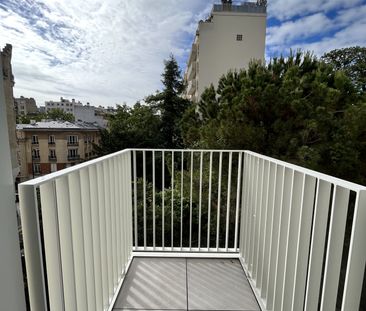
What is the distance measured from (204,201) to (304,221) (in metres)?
3.04

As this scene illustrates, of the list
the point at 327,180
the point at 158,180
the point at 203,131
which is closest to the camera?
the point at 327,180

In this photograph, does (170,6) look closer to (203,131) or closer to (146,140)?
(203,131)

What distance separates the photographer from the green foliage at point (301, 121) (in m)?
3.32

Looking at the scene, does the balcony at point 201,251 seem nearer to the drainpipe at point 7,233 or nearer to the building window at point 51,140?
the drainpipe at point 7,233

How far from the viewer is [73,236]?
1.10m

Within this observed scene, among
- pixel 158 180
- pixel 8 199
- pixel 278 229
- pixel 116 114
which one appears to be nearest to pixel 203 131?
pixel 278 229

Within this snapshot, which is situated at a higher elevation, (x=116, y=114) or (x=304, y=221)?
(x=116, y=114)

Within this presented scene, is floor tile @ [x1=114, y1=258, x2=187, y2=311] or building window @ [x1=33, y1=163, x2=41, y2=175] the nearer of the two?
building window @ [x1=33, y1=163, x2=41, y2=175]

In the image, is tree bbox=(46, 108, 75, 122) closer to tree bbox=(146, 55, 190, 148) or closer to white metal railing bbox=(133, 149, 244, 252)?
white metal railing bbox=(133, 149, 244, 252)

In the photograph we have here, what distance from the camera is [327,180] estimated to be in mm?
982

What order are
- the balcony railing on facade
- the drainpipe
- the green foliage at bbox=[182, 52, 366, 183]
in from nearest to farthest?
the drainpipe
the green foliage at bbox=[182, 52, 366, 183]
the balcony railing on facade

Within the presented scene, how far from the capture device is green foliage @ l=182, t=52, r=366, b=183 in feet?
10.9

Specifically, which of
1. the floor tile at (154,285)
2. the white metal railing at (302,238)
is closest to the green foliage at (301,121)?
the white metal railing at (302,238)

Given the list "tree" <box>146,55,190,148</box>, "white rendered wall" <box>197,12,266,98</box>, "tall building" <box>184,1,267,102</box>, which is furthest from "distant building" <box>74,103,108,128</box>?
"white rendered wall" <box>197,12,266,98</box>
